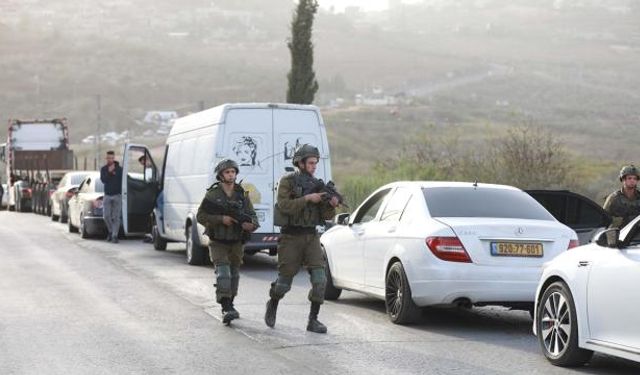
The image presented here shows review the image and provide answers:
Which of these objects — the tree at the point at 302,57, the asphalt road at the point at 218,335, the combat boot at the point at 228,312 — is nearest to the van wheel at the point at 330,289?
the asphalt road at the point at 218,335

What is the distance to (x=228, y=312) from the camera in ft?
37.6

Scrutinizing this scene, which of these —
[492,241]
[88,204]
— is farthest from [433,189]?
[88,204]

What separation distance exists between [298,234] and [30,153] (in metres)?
37.3

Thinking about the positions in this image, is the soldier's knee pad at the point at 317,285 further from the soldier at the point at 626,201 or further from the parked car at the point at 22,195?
the parked car at the point at 22,195

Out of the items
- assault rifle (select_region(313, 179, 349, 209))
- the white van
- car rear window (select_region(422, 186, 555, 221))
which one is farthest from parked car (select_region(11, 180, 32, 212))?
assault rifle (select_region(313, 179, 349, 209))

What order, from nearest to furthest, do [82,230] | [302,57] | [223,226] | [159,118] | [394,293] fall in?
[223,226], [394,293], [82,230], [302,57], [159,118]

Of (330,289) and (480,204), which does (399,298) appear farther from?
(330,289)

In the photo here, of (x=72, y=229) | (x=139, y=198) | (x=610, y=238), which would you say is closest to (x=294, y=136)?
(x=139, y=198)

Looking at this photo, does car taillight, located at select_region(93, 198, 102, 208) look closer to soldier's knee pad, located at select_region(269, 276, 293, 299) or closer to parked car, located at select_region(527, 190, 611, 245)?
parked car, located at select_region(527, 190, 611, 245)

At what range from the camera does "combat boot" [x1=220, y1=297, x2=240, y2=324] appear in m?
11.4

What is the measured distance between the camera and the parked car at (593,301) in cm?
836

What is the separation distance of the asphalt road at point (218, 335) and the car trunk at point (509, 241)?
0.71m

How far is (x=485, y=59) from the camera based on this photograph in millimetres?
171125

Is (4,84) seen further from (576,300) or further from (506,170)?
(576,300)
